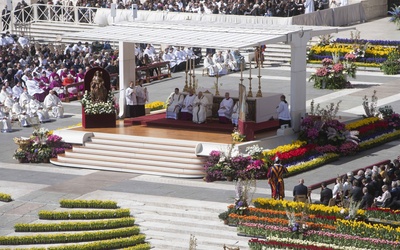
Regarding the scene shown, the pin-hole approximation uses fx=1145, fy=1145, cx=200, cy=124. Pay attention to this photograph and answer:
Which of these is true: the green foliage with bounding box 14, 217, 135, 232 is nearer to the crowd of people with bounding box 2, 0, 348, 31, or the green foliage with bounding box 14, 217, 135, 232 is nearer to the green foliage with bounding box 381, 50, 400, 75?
the green foliage with bounding box 381, 50, 400, 75

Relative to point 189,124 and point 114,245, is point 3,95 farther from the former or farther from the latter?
point 114,245

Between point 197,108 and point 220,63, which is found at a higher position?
point 220,63

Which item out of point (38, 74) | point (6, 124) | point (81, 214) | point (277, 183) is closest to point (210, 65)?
point (38, 74)

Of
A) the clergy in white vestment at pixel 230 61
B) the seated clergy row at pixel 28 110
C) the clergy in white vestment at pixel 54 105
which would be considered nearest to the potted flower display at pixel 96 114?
the seated clergy row at pixel 28 110

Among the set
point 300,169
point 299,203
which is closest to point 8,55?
point 300,169

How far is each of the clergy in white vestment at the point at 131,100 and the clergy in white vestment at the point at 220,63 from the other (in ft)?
45.5

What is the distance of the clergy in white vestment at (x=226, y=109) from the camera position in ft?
137

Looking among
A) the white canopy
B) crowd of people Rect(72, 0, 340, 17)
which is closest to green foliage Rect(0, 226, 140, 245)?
the white canopy

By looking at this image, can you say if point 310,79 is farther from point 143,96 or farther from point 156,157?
point 156,157

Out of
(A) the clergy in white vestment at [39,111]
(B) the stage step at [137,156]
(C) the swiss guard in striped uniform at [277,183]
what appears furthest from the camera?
(A) the clergy in white vestment at [39,111]

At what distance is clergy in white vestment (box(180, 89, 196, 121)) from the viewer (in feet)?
139

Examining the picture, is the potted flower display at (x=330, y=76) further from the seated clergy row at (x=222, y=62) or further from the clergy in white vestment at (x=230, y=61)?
the clergy in white vestment at (x=230, y=61)

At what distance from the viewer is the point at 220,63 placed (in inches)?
2279

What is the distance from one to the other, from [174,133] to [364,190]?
10.5 m
